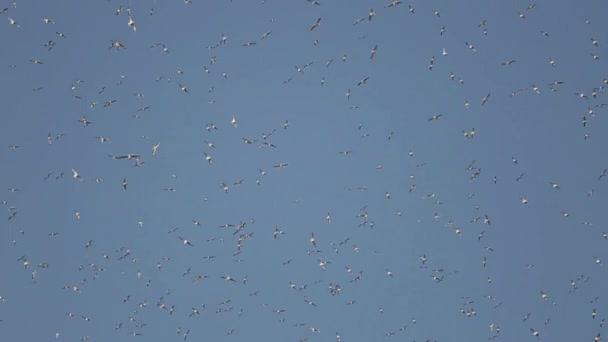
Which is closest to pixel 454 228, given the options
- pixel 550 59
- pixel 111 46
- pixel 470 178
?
pixel 470 178

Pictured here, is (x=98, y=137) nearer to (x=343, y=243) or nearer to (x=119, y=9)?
(x=119, y=9)

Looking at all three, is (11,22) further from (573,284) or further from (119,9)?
(573,284)

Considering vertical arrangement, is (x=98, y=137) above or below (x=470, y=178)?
above

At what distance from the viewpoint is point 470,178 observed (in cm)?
2150

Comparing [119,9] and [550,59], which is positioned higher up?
[119,9]

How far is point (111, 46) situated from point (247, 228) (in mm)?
9101

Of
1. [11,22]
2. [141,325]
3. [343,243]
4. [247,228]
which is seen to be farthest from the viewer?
[247,228]

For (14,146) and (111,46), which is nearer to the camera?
(14,146)

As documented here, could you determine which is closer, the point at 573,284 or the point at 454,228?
the point at 573,284

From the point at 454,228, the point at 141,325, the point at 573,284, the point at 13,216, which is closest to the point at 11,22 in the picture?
the point at 13,216

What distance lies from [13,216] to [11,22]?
4.84m

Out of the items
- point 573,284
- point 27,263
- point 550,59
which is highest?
point 550,59

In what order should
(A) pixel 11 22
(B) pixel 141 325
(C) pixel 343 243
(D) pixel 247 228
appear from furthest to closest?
(D) pixel 247 228
(C) pixel 343 243
(B) pixel 141 325
(A) pixel 11 22

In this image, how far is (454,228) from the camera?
70.8 ft
